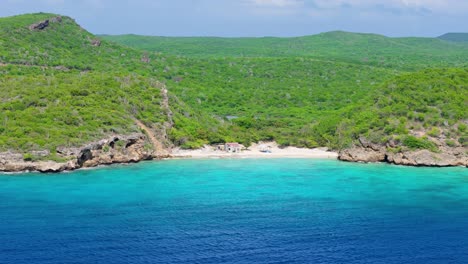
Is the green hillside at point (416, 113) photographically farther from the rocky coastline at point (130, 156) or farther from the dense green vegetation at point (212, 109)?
the rocky coastline at point (130, 156)

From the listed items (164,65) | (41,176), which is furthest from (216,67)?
(41,176)

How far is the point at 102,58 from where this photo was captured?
141625mm

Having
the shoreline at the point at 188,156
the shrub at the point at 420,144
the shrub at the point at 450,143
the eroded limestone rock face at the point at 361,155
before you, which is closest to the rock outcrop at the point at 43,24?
the shoreline at the point at 188,156

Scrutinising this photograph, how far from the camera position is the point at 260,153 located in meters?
78.5

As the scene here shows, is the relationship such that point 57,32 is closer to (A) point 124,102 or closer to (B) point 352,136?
(A) point 124,102

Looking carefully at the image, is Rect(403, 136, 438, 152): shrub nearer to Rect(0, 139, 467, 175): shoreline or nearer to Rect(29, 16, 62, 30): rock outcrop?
Rect(0, 139, 467, 175): shoreline

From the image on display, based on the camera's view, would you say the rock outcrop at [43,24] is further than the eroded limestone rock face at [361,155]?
Yes

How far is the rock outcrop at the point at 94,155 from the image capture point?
6309 centimetres

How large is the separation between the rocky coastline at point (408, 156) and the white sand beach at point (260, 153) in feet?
11.4

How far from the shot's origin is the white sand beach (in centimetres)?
7625

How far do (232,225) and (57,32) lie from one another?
114226mm

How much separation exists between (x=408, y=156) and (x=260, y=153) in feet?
57.7

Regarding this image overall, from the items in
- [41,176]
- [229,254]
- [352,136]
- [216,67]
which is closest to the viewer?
[229,254]

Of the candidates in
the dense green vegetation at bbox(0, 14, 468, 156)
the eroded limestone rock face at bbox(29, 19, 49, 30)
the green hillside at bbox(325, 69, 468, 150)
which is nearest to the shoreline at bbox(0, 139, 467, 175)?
the dense green vegetation at bbox(0, 14, 468, 156)
